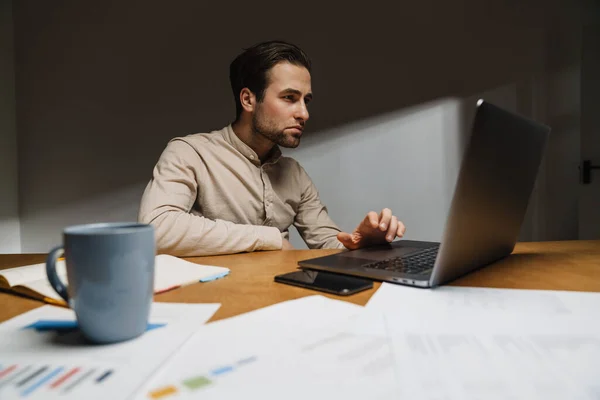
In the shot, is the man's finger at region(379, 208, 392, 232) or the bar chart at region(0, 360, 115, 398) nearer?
the bar chart at region(0, 360, 115, 398)

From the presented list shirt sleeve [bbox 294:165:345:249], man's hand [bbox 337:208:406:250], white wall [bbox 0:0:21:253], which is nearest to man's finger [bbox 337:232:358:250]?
man's hand [bbox 337:208:406:250]

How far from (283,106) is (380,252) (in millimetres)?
778

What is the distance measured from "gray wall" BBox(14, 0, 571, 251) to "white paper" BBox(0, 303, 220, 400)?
178cm

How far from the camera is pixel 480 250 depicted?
0.70 m

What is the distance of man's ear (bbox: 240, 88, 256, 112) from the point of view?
151 centimetres

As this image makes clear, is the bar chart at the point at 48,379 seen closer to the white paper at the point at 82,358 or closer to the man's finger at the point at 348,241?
the white paper at the point at 82,358

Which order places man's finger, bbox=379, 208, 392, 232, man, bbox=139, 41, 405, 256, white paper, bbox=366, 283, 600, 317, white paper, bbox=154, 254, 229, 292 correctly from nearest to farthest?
white paper, bbox=366, 283, 600, 317 < white paper, bbox=154, 254, 229, 292 < man's finger, bbox=379, 208, 392, 232 < man, bbox=139, 41, 405, 256

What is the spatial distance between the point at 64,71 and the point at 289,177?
1.44 metres

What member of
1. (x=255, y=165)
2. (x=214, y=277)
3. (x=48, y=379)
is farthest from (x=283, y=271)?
(x=255, y=165)

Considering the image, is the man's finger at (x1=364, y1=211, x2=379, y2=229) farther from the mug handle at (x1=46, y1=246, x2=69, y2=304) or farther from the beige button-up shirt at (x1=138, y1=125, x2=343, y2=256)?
the mug handle at (x1=46, y1=246, x2=69, y2=304)

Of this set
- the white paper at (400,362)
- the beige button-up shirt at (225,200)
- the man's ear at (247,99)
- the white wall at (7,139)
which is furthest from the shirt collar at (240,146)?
the white wall at (7,139)

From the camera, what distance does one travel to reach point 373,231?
926mm

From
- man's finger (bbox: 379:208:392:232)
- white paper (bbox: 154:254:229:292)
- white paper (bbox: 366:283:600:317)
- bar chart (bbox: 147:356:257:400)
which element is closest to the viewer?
bar chart (bbox: 147:356:257:400)

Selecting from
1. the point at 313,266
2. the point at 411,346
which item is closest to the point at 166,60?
the point at 313,266
